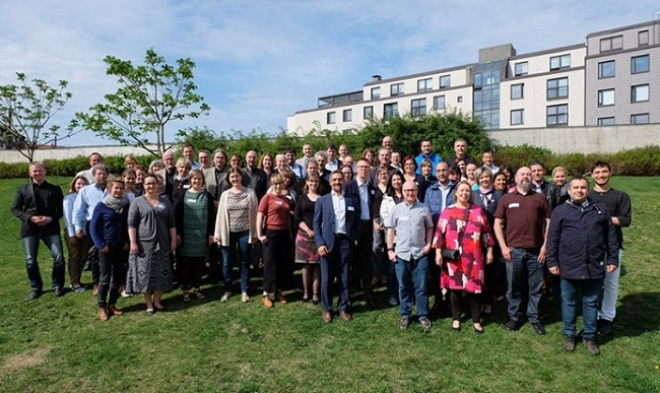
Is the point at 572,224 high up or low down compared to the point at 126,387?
up

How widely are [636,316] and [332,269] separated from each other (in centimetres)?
396

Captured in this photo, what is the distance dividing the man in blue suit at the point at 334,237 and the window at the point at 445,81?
154 feet

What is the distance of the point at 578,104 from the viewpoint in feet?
132

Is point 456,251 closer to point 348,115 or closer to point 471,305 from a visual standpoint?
point 471,305

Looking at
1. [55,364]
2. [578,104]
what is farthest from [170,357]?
[578,104]

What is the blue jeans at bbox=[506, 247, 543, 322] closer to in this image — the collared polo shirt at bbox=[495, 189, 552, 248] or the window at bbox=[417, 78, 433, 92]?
the collared polo shirt at bbox=[495, 189, 552, 248]

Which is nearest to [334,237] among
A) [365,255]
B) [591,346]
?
[365,255]

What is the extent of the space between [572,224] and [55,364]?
5771 mm

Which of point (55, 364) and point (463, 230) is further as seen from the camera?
point (463, 230)

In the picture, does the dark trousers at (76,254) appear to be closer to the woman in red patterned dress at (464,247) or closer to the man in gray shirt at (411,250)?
the man in gray shirt at (411,250)

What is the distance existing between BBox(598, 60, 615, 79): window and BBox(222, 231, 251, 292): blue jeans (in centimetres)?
4304

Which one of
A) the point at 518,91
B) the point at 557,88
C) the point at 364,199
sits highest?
the point at 518,91

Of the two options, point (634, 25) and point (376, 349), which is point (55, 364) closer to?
point (376, 349)

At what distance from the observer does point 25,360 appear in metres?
4.87
